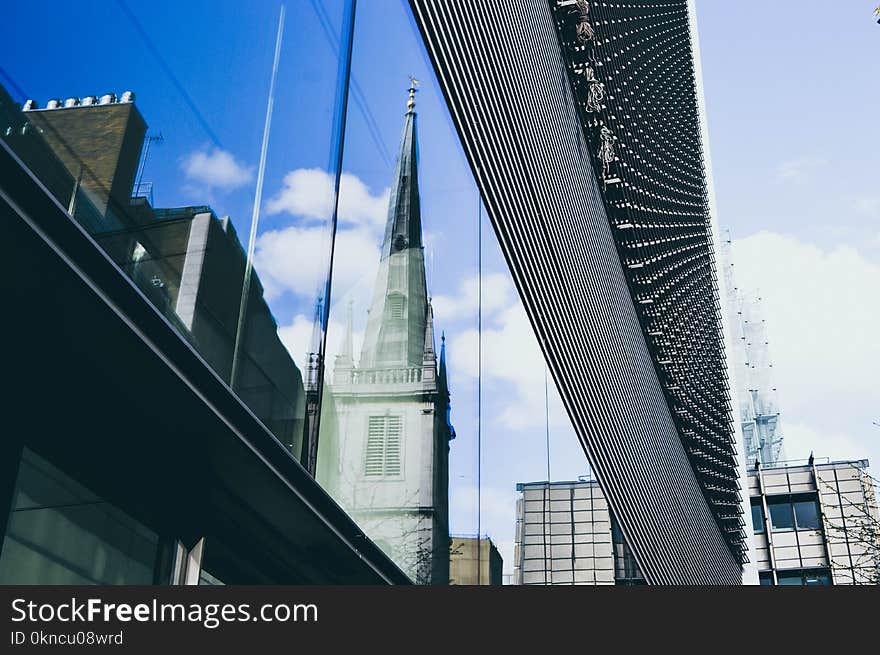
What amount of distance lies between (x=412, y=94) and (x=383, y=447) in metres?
3.35

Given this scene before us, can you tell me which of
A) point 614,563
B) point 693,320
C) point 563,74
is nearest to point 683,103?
point 693,320

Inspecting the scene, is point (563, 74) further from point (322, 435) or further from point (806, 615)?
point (806, 615)

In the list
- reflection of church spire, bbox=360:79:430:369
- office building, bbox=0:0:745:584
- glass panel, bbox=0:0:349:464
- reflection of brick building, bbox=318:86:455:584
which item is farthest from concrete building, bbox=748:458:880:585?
glass panel, bbox=0:0:349:464

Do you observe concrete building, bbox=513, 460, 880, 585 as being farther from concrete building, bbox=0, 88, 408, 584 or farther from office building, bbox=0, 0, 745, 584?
concrete building, bbox=0, 88, 408, 584

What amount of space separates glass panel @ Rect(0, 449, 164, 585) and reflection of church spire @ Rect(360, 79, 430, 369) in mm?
2419

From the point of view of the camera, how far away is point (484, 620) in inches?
144

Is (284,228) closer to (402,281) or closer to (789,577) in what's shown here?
(402,281)

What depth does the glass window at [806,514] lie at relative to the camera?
44.2m

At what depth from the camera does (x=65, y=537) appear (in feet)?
16.0

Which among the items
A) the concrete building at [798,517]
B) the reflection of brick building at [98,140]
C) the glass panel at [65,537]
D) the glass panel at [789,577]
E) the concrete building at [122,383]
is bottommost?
the glass panel at [65,537]

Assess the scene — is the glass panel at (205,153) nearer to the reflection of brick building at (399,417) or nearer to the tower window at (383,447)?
the reflection of brick building at (399,417)

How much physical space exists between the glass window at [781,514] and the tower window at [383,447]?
4063 cm

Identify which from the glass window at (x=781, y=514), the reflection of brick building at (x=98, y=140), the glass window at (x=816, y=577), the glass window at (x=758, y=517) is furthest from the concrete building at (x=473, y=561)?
the glass window at (x=781, y=514)

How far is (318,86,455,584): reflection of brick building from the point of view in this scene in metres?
7.21
